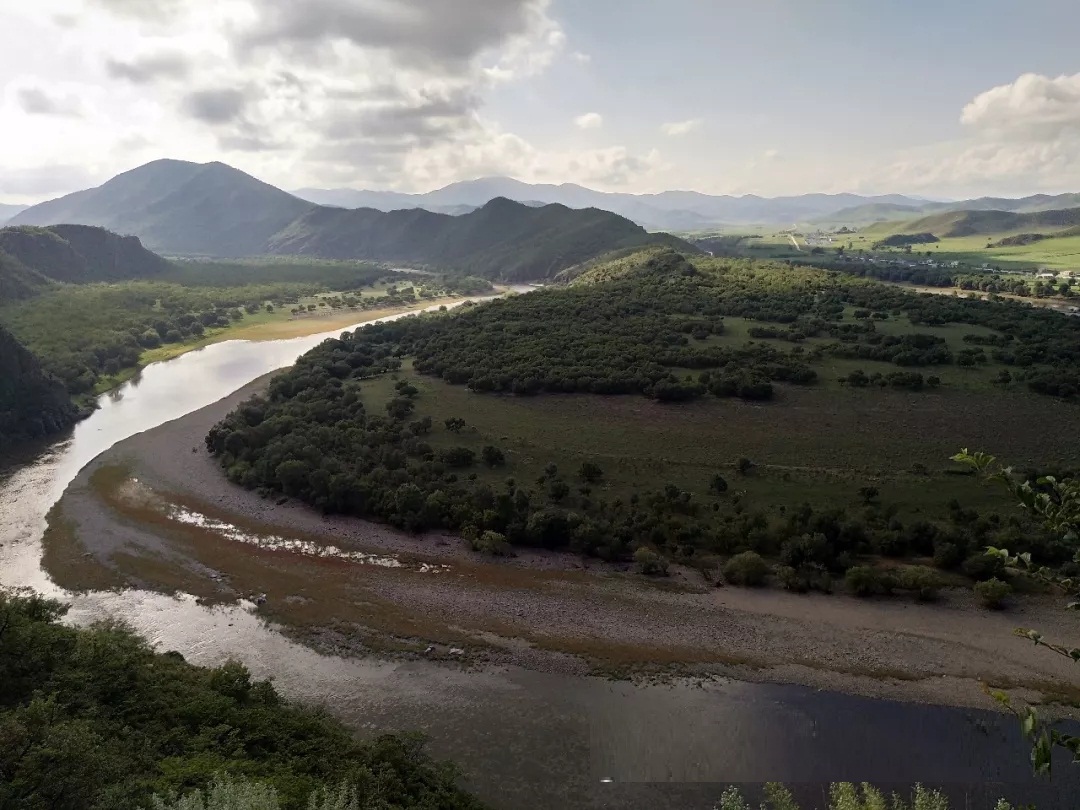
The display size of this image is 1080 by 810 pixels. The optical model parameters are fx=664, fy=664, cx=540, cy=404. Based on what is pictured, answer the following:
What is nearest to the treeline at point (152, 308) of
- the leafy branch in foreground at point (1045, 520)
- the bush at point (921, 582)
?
the bush at point (921, 582)

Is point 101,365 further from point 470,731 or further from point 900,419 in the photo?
point 900,419

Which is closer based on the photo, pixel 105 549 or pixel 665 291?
pixel 105 549

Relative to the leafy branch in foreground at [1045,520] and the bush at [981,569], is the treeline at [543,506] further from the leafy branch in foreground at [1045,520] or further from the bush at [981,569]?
the leafy branch in foreground at [1045,520]

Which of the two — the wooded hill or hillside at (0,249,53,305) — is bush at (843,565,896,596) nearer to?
hillside at (0,249,53,305)

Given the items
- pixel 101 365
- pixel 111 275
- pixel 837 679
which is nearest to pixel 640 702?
pixel 837 679

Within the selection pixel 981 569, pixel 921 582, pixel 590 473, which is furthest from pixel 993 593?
pixel 590 473
